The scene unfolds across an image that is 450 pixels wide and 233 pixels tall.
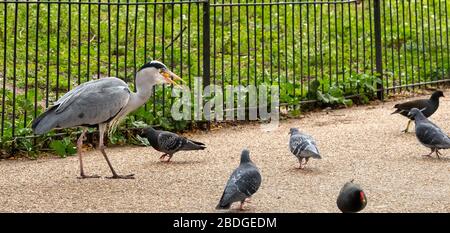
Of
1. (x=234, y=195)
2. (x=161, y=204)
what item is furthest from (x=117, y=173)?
(x=234, y=195)

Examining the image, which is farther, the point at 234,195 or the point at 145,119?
the point at 145,119

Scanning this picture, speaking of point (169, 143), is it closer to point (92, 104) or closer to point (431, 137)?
point (92, 104)

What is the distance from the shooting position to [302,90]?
12.8 meters

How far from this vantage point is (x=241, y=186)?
7.48 m

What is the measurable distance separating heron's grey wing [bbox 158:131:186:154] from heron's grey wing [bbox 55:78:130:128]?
Result: 79 cm

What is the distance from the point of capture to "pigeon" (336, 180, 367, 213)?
7.08m

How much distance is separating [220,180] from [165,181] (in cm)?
52

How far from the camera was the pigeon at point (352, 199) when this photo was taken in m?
7.08

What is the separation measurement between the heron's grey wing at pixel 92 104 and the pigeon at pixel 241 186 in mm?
1858

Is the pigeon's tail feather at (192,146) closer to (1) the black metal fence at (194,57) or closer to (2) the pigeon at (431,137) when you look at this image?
(1) the black metal fence at (194,57)

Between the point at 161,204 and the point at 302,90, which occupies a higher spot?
the point at 302,90

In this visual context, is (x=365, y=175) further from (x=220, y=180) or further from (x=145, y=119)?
(x=145, y=119)

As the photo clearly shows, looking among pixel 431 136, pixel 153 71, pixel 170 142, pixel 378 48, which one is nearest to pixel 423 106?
pixel 431 136

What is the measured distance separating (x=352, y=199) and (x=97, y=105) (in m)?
3.05
